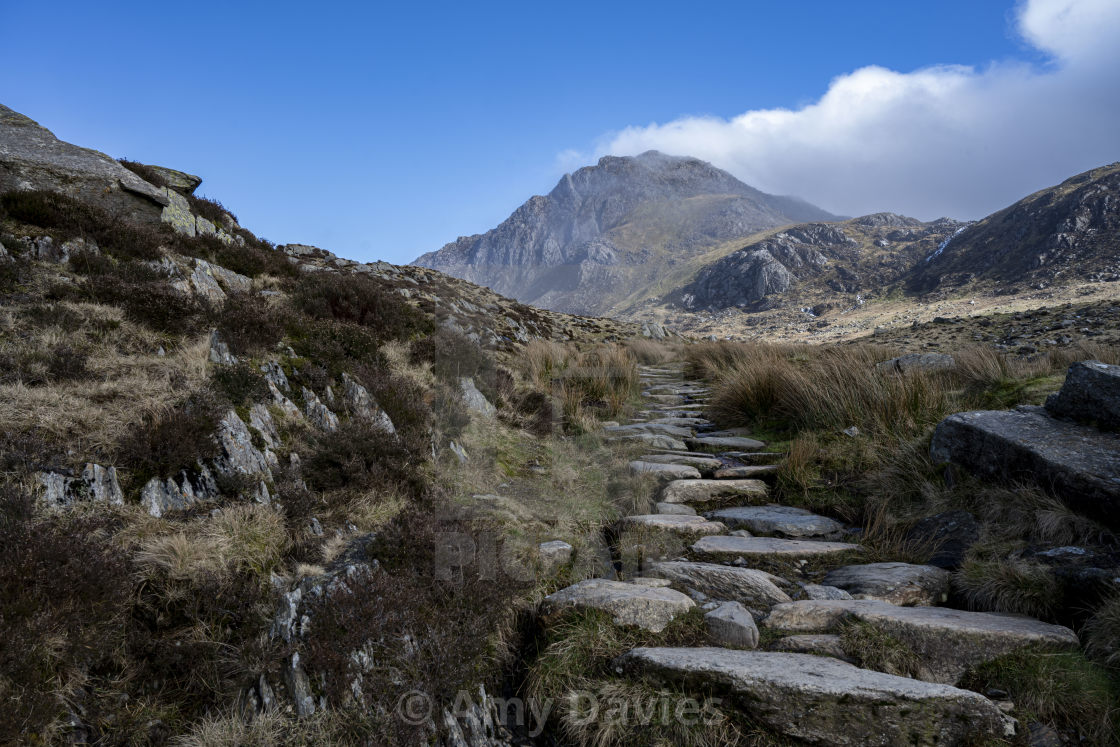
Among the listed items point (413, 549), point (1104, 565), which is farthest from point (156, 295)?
point (1104, 565)

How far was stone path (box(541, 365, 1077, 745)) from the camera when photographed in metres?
2.20

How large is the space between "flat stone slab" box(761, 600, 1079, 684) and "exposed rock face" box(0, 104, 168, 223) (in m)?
12.4

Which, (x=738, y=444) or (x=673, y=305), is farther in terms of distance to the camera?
(x=673, y=305)

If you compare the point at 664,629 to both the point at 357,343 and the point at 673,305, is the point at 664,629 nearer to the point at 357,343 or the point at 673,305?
the point at 357,343

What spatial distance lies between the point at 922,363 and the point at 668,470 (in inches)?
203

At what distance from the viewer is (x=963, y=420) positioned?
4.52m

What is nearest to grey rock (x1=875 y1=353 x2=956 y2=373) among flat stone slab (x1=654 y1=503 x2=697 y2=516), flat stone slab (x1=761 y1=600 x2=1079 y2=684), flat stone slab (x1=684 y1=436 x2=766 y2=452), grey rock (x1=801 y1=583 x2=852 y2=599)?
flat stone slab (x1=684 y1=436 x2=766 y2=452)

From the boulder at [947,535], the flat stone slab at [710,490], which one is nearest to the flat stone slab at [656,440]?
the flat stone slab at [710,490]

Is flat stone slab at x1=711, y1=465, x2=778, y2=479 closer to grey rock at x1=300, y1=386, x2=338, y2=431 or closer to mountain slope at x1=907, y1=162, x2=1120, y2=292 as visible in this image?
grey rock at x1=300, y1=386, x2=338, y2=431

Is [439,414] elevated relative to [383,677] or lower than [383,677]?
elevated

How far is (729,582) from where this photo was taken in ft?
11.5

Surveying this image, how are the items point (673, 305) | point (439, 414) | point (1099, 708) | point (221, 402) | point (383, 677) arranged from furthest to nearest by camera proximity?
point (673, 305) → point (439, 414) → point (221, 402) → point (383, 677) → point (1099, 708)

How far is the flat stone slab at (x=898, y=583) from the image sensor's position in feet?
10.9

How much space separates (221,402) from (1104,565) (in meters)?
6.28
